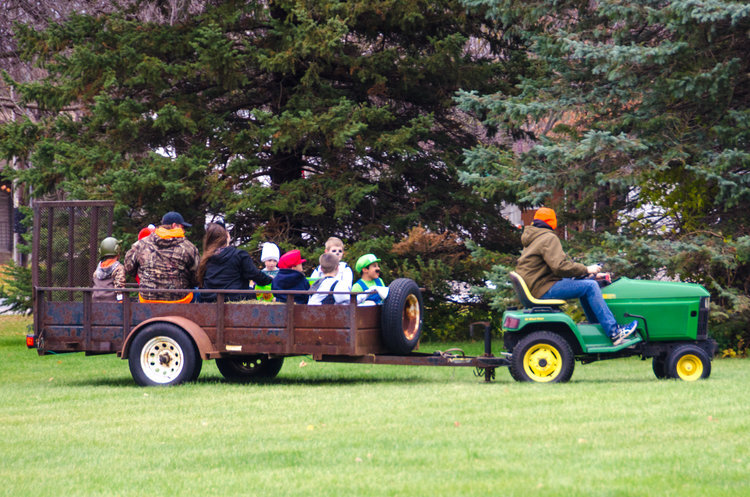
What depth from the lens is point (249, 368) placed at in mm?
12891

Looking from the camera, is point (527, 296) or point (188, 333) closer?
point (527, 296)

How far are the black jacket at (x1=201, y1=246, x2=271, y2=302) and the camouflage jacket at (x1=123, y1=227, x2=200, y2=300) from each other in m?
0.35

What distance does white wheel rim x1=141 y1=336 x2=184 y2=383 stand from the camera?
1138cm

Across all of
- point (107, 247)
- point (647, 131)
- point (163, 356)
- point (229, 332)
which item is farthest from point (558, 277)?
point (107, 247)

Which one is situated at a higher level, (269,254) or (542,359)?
(269,254)

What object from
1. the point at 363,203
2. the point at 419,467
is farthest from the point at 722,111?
the point at 419,467

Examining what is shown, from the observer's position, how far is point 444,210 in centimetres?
1950

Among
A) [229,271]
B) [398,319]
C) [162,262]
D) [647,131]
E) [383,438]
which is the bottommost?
[383,438]

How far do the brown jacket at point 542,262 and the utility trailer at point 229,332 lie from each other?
0.73 meters

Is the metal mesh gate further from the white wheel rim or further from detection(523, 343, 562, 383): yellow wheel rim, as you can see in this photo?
detection(523, 343, 562, 383): yellow wheel rim

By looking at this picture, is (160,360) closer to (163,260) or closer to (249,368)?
(163,260)

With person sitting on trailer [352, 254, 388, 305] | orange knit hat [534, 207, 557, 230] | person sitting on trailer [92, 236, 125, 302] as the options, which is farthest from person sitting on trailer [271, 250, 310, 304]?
orange knit hat [534, 207, 557, 230]

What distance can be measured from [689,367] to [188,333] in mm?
5348

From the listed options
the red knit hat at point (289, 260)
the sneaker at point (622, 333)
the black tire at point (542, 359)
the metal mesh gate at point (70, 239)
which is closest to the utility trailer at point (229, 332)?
the black tire at point (542, 359)
